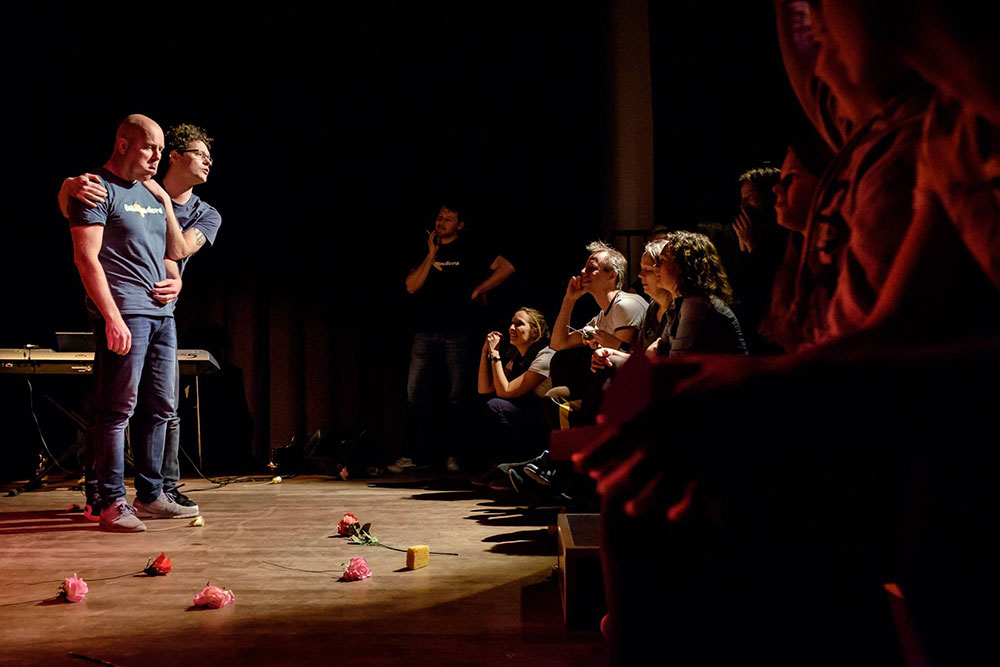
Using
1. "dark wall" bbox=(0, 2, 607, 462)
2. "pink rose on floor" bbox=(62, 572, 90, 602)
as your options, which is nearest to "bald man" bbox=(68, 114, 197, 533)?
"pink rose on floor" bbox=(62, 572, 90, 602)

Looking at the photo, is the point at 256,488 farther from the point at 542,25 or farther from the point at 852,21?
the point at 852,21

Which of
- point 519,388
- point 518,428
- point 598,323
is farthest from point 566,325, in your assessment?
point 518,428

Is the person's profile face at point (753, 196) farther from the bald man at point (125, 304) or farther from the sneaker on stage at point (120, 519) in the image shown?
the sneaker on stage at point (120, 519)

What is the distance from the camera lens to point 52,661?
5.61 feet

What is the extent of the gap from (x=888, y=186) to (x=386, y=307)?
17.7 ft

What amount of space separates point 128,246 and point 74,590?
1.58 m

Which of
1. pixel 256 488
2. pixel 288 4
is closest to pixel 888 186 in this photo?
pixel 256 488

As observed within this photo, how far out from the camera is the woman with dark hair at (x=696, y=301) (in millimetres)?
2733

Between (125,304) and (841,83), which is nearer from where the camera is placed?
(841,83)

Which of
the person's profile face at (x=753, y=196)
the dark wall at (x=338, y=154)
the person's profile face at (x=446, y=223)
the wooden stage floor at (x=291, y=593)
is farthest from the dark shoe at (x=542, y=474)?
the person's profile face at (x=446, y=223)

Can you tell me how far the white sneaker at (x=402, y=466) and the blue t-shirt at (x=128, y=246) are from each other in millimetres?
2454

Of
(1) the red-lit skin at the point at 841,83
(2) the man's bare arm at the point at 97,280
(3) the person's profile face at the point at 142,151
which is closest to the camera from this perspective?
(1) the red-lit skin at the point at 841,83

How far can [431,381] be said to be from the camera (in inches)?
219

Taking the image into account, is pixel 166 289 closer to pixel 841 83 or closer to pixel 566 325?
pixel 566 325
